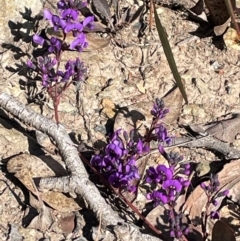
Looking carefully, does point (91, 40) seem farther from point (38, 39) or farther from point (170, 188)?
point (170, 188)

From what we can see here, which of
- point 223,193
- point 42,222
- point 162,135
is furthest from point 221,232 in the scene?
point 42,222

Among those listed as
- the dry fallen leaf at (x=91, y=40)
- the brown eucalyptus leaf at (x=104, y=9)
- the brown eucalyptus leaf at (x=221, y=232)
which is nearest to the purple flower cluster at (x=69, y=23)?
the dry fallen leaf at (x=91, y=40)

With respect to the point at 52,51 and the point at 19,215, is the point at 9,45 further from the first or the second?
the point at 19,215

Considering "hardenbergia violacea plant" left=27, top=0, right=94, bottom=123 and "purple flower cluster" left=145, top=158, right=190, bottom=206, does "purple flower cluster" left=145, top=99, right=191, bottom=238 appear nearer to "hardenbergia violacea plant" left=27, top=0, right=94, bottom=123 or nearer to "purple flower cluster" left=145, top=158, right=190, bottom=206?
"purple flower cluster" left=145, top=158, right=190, bottom=206

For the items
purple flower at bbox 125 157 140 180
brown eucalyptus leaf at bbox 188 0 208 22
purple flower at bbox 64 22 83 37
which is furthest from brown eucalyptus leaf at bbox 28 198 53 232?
brown eucalyptus leaf at bbox 188 0 208 22

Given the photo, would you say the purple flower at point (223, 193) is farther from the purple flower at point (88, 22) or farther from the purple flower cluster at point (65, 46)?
the purple flower at point (88, 22)
